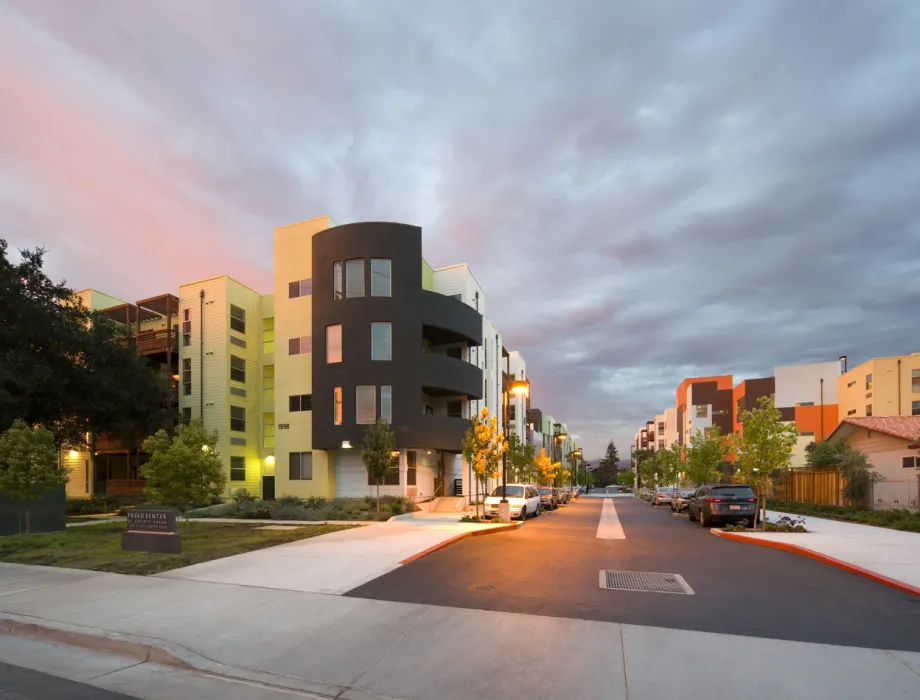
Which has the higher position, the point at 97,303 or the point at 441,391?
the point at 97,303

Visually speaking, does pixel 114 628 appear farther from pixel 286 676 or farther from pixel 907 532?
pixel 907 532

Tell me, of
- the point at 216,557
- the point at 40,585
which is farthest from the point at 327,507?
the point at 40,585

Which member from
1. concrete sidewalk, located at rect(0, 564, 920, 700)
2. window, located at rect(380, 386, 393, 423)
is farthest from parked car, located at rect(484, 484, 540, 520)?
concrete sidewalk, located at rect(0, 564, 920, 700)

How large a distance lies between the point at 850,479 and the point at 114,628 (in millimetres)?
28875

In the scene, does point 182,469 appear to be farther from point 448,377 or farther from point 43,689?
point 448,377

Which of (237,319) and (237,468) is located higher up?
(237,319)

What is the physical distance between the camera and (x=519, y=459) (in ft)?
144

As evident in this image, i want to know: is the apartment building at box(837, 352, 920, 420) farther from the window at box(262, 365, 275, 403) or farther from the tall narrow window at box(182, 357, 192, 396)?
the tall narrow window at box(182, 357, 192, 396)

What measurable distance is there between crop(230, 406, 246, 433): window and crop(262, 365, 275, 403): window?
1.88m

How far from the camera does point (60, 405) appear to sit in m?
28.3

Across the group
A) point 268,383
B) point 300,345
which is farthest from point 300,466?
point 268,383

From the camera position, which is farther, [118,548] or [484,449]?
[484,449]

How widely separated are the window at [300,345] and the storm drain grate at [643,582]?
25995 millimetres

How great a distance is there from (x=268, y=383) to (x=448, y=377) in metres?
15.0
